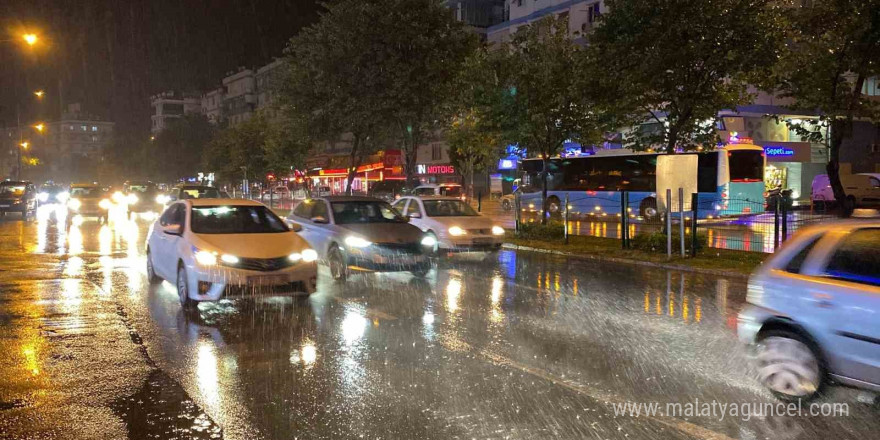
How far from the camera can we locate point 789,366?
19.0 feet

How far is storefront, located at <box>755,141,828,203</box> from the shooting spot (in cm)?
4375

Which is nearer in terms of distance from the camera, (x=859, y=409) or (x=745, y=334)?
(x=859, y=409)

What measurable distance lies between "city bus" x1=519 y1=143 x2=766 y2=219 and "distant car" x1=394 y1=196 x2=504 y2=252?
906cm

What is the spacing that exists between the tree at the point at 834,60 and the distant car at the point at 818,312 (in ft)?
37.9

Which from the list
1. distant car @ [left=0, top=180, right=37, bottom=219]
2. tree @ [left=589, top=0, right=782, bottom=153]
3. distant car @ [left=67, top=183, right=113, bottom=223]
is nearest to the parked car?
tree @ [left=589, top=0, right=782, bottom=153]

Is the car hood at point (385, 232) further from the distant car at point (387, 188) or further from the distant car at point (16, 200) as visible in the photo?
the distant car at point (387, 188)

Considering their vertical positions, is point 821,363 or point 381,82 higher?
point 381,82

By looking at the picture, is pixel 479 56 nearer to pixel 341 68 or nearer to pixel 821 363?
pixel 341 68

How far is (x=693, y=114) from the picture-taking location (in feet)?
59.9

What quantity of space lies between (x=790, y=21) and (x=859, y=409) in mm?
14324

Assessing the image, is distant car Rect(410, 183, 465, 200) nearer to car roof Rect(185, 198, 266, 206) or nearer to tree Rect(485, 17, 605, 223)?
tree Rect(485, 17, 605, 223)

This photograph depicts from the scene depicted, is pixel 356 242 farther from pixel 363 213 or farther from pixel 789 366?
pixel 789 366

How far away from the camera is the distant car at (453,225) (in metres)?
16.6

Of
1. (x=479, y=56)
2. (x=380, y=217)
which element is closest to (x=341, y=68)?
(x=479, y=56)
